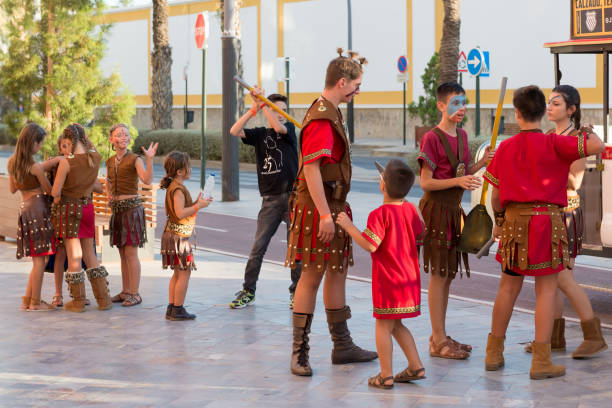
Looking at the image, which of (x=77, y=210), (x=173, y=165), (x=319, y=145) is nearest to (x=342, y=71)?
(x=319, y=145)

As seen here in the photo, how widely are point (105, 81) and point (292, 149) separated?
8.78 metres

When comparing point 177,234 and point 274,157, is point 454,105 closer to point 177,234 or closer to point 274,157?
point 274,157

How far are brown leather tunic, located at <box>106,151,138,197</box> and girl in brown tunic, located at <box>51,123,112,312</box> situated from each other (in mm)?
282

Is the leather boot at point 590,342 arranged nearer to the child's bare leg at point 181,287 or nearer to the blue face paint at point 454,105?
the blue face paint at point 454,105

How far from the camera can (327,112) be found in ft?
21.8

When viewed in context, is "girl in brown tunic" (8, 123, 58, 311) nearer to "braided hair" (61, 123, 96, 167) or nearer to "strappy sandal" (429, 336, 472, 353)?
"braided hair" (61, 123, 96, 167)

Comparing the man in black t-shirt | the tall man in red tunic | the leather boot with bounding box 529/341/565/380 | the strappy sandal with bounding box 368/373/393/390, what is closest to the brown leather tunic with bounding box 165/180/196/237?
the man in black t-shirt

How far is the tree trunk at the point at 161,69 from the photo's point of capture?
111 ft

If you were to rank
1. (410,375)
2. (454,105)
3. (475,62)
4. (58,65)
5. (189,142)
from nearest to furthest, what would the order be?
(410,375), (454,105), (58,65), (475,62), (189,142)

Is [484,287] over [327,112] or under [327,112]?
under

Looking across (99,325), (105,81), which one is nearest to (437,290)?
(99,325)

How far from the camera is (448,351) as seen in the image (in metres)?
7.23

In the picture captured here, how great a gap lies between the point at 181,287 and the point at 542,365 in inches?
129

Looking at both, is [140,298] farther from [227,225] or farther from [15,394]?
[227,225]
